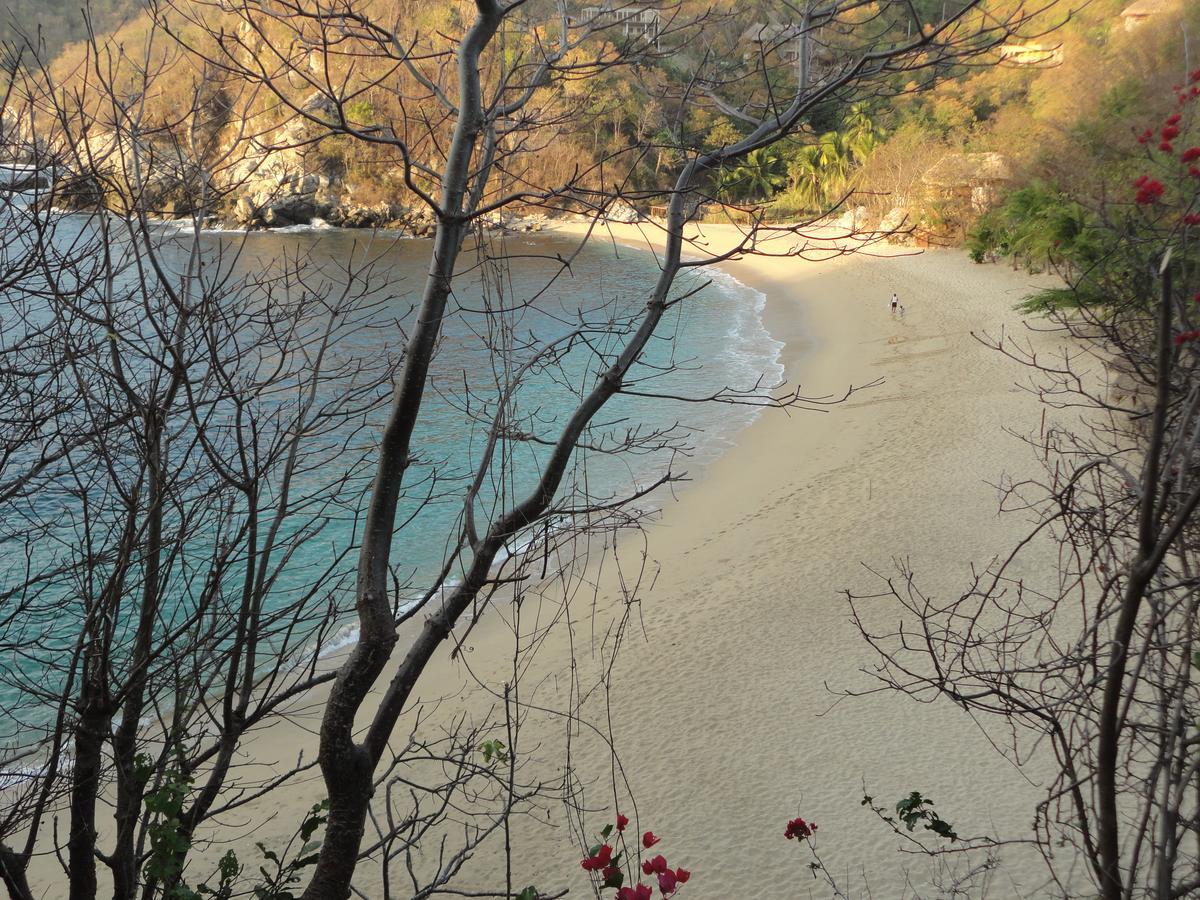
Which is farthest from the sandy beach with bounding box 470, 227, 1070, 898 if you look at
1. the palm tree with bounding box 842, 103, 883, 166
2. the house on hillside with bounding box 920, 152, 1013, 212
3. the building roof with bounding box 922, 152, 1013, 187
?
the palm tree with bounding box 842, 103, 883, 166

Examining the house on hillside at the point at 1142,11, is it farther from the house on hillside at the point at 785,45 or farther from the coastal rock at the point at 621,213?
the coastal rock at the point at 621,213

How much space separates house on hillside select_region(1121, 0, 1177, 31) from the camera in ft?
88.7

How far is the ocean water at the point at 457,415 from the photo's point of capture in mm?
3357

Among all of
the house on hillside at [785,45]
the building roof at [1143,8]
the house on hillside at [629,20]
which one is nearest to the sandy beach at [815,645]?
the house on hillside at [785,45]

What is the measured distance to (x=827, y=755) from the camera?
6645 millimetres

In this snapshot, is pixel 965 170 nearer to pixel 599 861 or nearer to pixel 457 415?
pixel 457 415

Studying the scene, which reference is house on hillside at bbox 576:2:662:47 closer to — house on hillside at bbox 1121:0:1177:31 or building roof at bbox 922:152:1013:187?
house on hillside at bbox 1121:0:1177:31

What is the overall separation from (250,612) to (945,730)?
17.8 ft

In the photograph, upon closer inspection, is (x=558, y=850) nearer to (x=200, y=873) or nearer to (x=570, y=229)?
(x=200, y=873)

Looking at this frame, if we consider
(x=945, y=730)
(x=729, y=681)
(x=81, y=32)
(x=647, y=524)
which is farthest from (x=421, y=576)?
(x=81, y=32)

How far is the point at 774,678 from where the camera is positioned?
776 cm

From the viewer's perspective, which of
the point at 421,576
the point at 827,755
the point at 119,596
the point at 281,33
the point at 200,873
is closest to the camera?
the point at 119,596

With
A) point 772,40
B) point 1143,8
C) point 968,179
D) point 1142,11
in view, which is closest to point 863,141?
point 968,179

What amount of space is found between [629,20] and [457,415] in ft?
44.6
